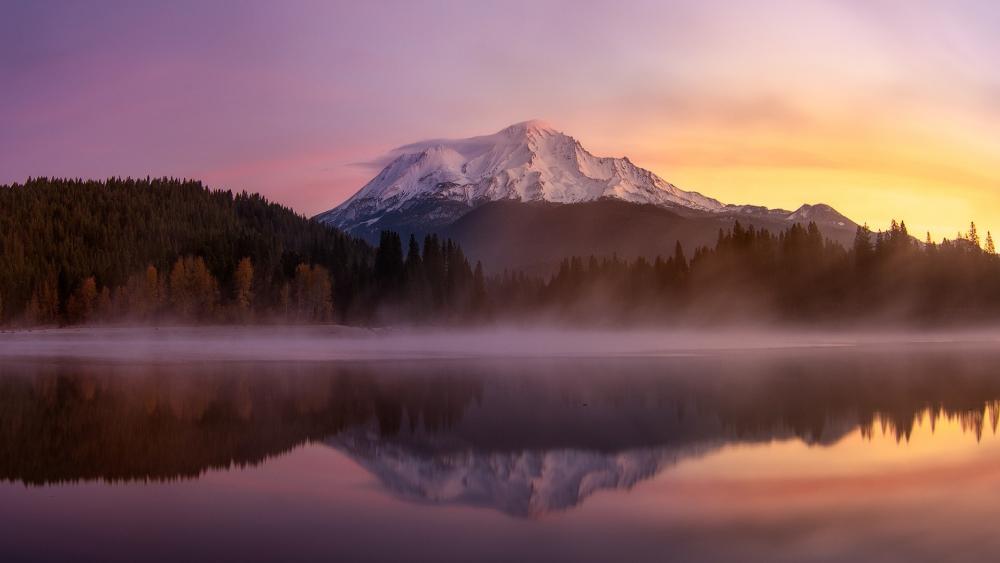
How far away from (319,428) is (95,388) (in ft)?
54.0

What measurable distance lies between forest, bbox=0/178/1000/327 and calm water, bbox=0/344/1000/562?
107579 mm

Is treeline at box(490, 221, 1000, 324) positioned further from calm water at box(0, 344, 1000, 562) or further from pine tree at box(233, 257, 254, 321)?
calm water at box(0, 344, 1000, 562)

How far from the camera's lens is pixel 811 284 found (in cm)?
14462

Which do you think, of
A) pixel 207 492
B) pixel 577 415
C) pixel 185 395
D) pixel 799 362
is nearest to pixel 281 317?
pixel 799 362

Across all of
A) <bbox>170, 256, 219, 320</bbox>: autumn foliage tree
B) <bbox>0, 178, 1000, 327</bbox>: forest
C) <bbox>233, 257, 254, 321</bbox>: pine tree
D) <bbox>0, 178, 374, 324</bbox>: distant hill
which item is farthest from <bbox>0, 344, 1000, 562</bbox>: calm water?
<bbox>0, 178, 374, 324</bbox>: distant hill

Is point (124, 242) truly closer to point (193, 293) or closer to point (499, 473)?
point (193, 293)

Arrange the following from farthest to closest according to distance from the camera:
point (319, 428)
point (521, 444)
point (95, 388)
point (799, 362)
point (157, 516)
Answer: point (799, 362) → point (95, 388) → point (319, 428) → point (521, 444) → point (157, 516)

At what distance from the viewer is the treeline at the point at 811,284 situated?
13650 centimetres

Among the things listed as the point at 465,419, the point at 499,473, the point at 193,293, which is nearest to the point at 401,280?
the point at 193,293

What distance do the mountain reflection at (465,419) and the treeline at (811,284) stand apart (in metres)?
95.2

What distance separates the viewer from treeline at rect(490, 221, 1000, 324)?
136 metres

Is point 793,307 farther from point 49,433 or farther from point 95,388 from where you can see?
point 49,433

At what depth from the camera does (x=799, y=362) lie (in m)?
57.3

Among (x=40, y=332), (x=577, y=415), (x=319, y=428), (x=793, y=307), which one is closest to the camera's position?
(x=319, y=428)
